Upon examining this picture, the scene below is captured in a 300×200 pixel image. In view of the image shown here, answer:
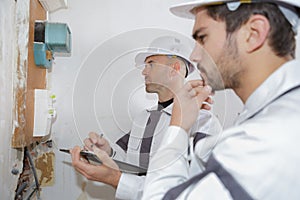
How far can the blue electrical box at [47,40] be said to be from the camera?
1354 millimetres

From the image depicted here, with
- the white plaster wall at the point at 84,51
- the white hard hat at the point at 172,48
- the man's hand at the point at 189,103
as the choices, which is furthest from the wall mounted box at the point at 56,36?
the man's hand at the point at 189,103

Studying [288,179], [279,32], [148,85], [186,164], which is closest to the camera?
[288,179]

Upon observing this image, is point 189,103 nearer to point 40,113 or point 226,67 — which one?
point 226,67

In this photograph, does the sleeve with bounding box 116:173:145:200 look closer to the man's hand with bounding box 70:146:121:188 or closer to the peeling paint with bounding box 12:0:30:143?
the man's hand with bounding box 70:146:121:188

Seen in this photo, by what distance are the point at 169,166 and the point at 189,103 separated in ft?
0.68

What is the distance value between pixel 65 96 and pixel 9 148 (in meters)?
0.59

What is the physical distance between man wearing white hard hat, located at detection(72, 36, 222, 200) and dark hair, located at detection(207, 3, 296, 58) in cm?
33

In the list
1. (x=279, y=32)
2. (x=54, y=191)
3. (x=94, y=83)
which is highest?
(x=279, y=32)

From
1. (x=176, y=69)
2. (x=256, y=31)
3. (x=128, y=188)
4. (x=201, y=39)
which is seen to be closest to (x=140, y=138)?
(x=128, y=188)

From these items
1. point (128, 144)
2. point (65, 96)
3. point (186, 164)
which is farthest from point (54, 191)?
point (186, 164)

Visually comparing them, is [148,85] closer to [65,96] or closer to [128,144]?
[128,144]

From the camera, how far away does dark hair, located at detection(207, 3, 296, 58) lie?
81 cm

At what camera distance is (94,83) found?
4.10ft

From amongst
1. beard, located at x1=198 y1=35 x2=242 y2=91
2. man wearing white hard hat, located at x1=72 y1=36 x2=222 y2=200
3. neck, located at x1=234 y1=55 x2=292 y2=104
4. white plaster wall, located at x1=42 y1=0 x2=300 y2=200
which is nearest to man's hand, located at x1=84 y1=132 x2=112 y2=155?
man wearing white hard hat, located at x1=72 y1=36 x2=222 y2=200
